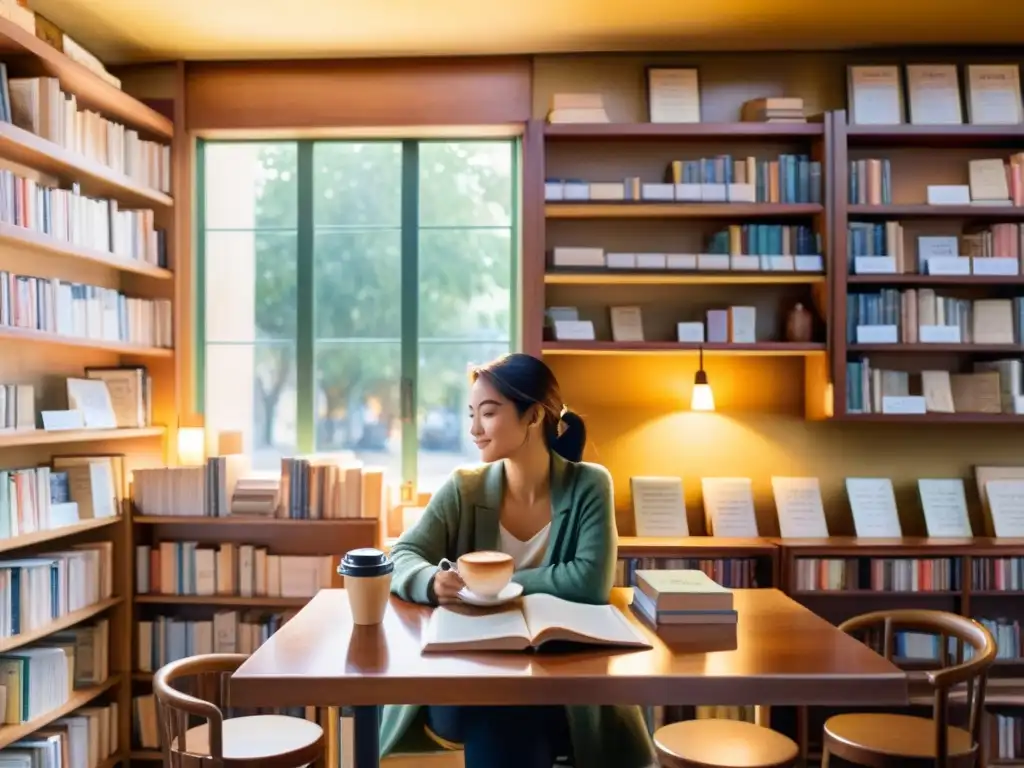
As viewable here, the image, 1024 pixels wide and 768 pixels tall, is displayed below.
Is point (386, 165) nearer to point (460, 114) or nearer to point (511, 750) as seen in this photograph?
point (460, 114)

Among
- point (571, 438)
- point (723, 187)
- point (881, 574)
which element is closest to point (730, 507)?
point (881, 574)

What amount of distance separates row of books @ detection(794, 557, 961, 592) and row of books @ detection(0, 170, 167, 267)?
3163 mm

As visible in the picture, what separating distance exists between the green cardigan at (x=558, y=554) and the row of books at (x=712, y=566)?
1.55 meters

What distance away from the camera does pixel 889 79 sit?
13.2 ft

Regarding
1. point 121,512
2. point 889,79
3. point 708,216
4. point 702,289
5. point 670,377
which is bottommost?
point 121,512

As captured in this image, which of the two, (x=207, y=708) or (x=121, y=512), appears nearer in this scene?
(x=207, y=708)

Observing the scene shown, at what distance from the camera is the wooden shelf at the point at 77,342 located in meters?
3.04

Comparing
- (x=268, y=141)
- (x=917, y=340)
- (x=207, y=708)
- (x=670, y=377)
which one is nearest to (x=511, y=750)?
(x=207, y=708)

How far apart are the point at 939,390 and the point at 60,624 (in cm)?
374

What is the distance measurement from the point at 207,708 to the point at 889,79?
12.4 ft

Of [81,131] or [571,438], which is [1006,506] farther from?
[81,131]

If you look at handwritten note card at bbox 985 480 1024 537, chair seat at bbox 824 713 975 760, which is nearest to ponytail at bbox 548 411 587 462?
chair seat at bbox 824 713 975 760

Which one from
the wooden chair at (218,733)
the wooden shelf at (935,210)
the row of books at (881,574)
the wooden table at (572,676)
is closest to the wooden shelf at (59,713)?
the wooden chair at (218,733)

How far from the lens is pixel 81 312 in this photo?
352 centimetres
